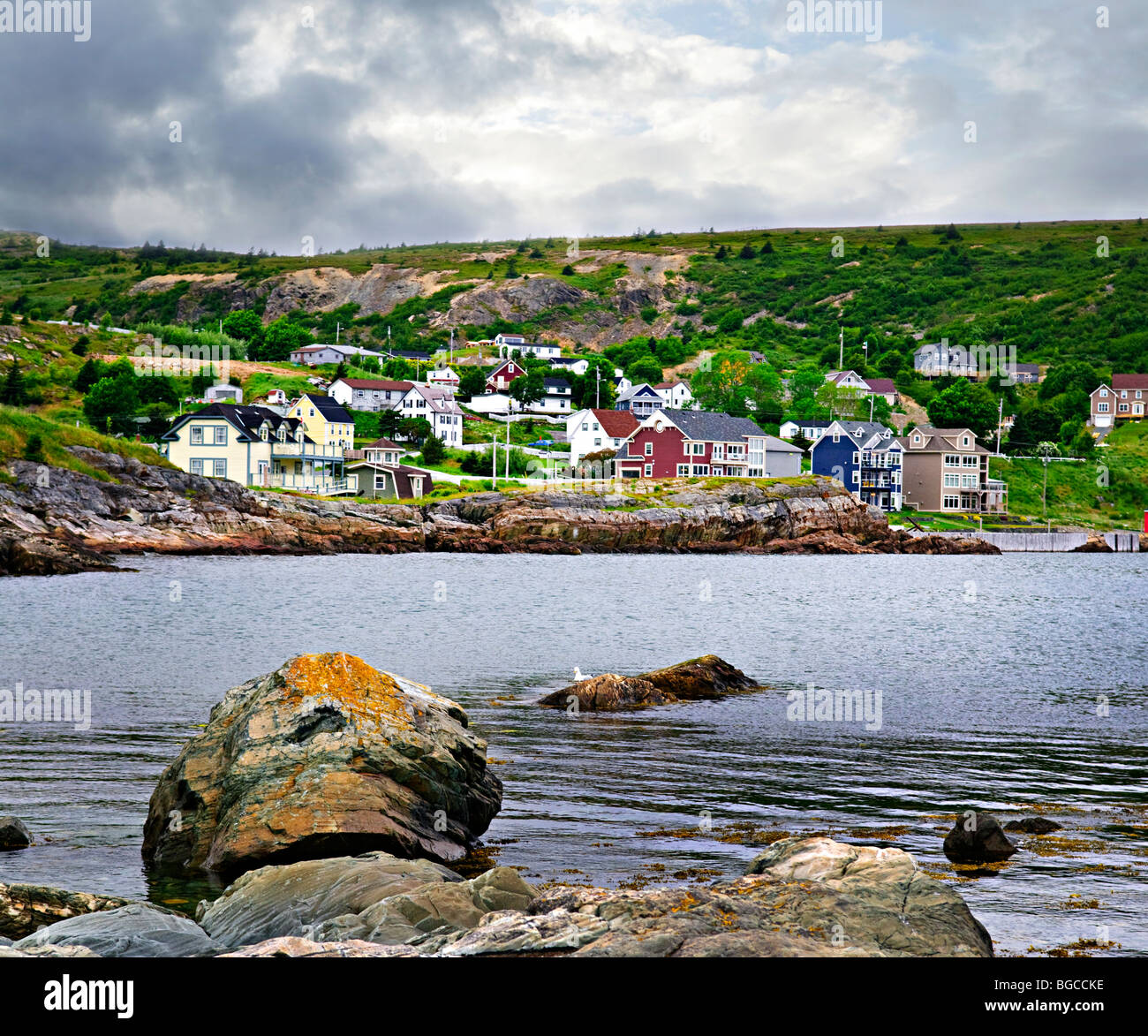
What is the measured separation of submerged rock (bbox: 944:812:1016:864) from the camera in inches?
517

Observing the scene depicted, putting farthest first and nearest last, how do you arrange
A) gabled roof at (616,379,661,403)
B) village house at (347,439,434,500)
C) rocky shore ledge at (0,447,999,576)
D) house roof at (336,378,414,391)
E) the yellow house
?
1. gabled roof at (616,379,661,403)
2. house roof at (336,378,414,391)
3. the yellow house
4. village house at (347,439,434,500)
5. rocky shore ledge at (0,447,999,576)

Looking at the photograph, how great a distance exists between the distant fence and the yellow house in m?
67.1

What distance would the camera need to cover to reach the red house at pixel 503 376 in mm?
180350

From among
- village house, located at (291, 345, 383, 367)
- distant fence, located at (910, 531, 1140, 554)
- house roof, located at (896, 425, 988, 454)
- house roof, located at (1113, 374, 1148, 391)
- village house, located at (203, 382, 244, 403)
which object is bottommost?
distant fence, located at (910, 531, 1140, 554)

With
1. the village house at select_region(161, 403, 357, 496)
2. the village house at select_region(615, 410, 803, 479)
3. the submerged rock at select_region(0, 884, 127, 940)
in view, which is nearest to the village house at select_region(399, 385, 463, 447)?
the village house at select_region(615, 410, 803, 479)

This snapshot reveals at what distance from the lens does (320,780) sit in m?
12.5

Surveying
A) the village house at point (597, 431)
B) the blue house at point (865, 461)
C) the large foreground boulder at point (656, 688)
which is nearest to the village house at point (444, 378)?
the village house at point (597, 431)

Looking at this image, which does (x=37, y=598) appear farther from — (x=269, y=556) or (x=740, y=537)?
(x=740, y=537)

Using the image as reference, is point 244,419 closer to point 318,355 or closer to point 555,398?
point 555,398

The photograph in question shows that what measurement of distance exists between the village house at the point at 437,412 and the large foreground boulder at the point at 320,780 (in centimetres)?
12613

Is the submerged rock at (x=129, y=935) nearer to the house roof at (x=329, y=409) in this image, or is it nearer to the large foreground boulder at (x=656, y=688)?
the large foreground boulder at (x=656, y=688)

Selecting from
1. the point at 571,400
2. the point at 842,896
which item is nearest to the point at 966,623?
the point at 842,896

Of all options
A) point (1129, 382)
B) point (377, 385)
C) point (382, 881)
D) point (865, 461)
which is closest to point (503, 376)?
point (377, 385)

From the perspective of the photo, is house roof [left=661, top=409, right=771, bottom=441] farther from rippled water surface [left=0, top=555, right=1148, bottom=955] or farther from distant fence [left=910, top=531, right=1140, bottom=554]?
rippled water surface [left=0, top=555, right=1148, bottom=955]
